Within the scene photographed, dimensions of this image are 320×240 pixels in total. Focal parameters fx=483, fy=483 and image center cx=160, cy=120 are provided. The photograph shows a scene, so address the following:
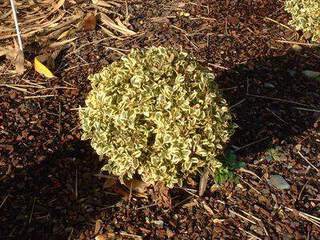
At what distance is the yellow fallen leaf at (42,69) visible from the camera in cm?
414

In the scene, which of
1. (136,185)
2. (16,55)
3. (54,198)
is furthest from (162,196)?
(16,55)

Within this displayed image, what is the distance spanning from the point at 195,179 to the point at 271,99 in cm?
115

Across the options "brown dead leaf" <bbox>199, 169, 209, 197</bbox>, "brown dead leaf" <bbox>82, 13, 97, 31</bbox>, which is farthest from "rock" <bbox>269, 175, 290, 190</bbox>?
"brown dead leaf" <bbox>82, 13, 97, 31</bbox>

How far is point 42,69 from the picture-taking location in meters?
4.16

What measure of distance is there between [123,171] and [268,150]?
121 centimetres

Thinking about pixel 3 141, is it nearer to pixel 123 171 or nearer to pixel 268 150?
pixel 123 171

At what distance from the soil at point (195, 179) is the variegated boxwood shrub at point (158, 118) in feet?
0.97

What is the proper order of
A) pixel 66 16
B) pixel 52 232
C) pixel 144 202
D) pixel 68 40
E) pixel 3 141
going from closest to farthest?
pixel 52 232 < pixel 144 202 < pixel 3 141 < pixel 68 40 < pixel 66 16

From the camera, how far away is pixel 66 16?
191 inches

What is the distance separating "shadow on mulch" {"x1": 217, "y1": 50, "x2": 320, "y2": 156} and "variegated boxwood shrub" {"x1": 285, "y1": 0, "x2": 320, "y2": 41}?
0.92 ft

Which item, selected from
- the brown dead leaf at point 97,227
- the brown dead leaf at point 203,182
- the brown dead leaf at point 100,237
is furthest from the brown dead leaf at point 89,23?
the brown dead leaf at point 100,237

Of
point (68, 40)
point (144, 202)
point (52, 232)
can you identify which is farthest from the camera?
point (68, 40)

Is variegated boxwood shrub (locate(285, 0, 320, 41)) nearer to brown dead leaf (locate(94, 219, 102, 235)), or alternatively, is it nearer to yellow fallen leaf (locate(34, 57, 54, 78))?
yellow fallen leaf (locate(34, 57, 54, 78))

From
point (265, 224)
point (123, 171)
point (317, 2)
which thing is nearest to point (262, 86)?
point (317, 2)
